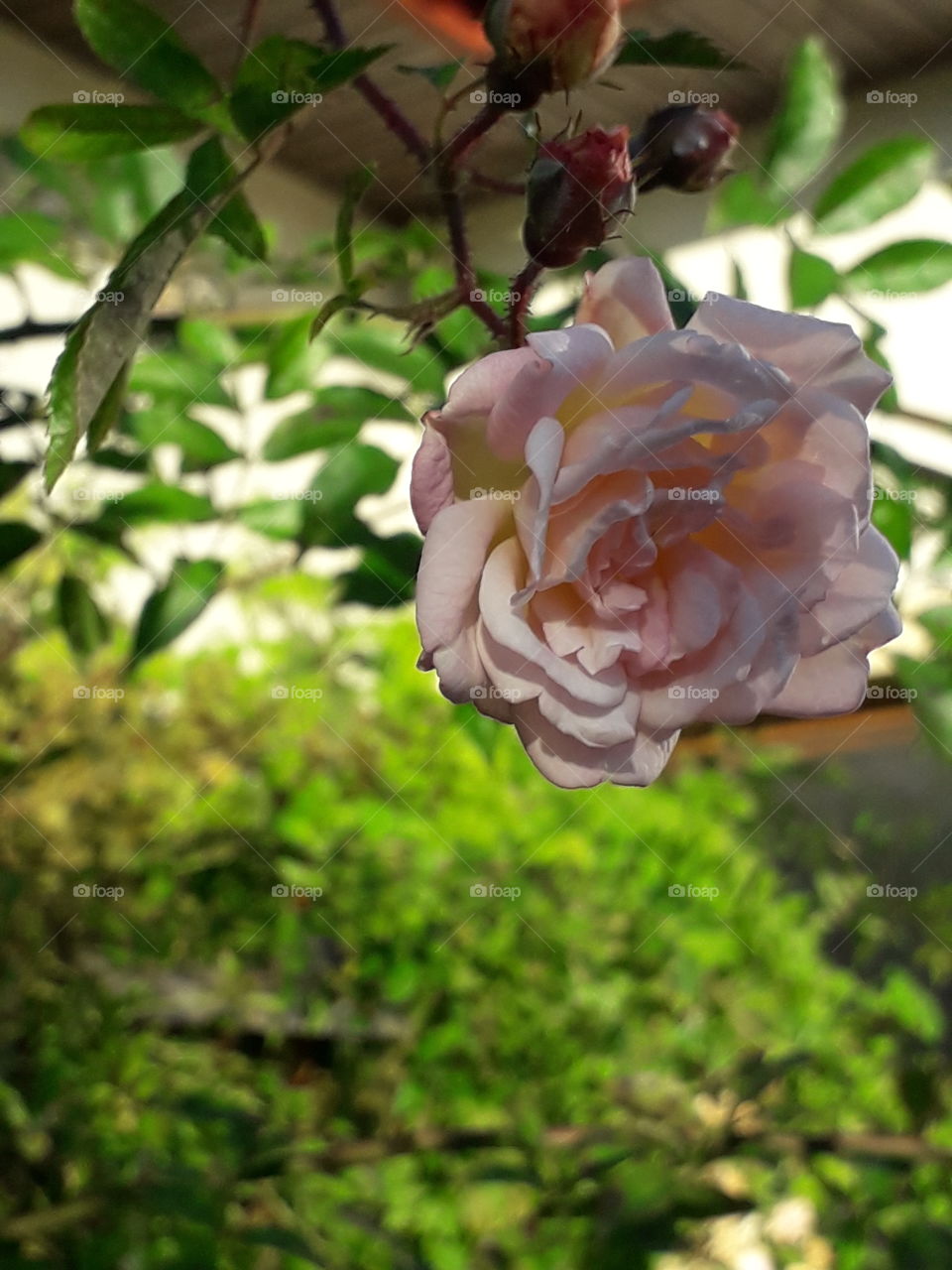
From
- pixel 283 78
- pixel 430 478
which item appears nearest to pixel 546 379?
pixel 430 478

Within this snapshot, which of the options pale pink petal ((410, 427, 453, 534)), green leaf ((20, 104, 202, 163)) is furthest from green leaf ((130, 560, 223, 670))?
pale pink petal ((410, 427, 453, 534))

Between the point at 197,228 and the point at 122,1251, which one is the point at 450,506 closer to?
the point at 197,228

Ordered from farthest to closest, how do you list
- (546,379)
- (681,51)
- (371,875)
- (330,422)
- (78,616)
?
(371,875) < (78,616) < (330,422) < (681,51) < (546,379)

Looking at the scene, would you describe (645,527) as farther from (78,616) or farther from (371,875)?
(371,875)

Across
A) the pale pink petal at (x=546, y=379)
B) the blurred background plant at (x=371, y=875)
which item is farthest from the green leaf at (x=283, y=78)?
the pale pink petal at (x=546, y=379)

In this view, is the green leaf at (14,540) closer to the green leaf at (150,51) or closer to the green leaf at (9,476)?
the green leaf at (9,476)
